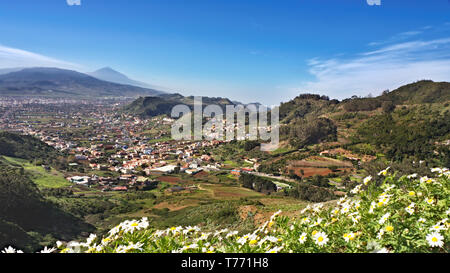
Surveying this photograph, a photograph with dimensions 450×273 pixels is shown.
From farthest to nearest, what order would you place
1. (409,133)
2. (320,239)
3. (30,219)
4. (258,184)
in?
(409,133) → (258,184) → (30,219) → (320,239)

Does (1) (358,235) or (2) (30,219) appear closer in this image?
(1) (358,235)

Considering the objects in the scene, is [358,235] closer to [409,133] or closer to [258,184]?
[258,184]

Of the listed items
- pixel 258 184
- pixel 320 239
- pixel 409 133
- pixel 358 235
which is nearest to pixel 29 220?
pixel 258 184

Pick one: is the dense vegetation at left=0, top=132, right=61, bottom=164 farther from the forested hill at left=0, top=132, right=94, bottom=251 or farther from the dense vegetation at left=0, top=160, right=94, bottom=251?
the dense vegetation at left=0, top=160, right=94, bottom=251

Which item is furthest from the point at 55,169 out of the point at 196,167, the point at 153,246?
the point at 153,246

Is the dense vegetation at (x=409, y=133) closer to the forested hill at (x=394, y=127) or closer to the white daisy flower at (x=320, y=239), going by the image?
the forested hill at (x=394, y=127)

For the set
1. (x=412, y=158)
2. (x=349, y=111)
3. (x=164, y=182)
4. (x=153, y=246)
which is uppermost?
(x=349, y=111)

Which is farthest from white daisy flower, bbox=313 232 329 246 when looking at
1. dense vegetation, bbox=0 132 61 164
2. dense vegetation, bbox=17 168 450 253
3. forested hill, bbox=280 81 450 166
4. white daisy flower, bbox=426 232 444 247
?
dense vegetation, bbox=0 132 61 164

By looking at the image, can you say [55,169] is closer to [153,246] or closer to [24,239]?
[24,239]

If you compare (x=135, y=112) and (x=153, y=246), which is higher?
(x=135, y=112)

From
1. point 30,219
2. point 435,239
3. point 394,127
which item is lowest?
point 30,219

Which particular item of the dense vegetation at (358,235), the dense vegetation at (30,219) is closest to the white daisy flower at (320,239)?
the dense vegetation at (358,235)
